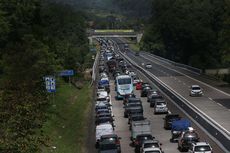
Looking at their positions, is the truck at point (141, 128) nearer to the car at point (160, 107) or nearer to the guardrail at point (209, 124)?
the guardrail at point (209, 124)

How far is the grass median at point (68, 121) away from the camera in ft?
145

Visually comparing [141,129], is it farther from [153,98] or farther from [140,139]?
[153,98]

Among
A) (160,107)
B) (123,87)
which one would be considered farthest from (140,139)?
A: (123,87)

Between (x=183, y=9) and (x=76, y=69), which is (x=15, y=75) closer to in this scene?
(x=76, y=69)

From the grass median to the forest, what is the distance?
6.57ft

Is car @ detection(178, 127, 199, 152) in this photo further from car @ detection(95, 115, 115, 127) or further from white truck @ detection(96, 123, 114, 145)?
car @ detection(95, 115, 115, 127)

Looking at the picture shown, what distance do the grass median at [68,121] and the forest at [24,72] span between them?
2.00 m

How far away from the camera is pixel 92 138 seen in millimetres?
49438

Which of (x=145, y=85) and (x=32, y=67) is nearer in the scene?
(x=32, y=67)

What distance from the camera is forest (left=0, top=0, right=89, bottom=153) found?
23.8 meters

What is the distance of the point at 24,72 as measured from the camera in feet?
181

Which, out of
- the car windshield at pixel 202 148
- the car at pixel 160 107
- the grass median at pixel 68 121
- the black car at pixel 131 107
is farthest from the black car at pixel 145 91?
the car windshield at pixel 202 148

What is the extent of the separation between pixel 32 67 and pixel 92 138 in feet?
36.3

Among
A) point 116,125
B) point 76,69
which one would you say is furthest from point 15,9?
point 116,125
